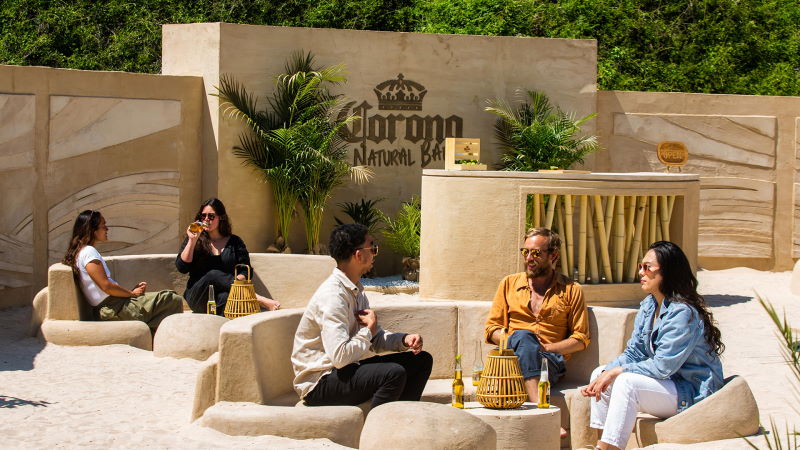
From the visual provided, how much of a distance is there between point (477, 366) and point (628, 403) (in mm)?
864

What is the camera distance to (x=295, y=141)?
13422 millimetres

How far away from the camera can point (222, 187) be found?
44.2 ft

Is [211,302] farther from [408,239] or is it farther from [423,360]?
[408,239]

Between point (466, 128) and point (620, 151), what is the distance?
2.25m

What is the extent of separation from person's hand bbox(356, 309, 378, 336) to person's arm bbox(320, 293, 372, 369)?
0.49 feet

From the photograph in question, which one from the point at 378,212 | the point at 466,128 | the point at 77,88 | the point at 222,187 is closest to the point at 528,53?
the point at 466,128

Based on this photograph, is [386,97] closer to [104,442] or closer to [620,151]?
[620,151]

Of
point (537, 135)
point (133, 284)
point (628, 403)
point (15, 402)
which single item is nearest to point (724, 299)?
point (537, 135)

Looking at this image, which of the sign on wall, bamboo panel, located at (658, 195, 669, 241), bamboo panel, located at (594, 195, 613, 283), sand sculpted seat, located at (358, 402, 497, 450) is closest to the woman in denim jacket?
sand sculpted seat, located at (358, 402, 497, 450)

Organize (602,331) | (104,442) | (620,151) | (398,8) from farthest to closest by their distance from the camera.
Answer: (398,8) < (620,151) < (602,331) < (104,442)

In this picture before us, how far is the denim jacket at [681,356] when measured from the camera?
6152 millimetres

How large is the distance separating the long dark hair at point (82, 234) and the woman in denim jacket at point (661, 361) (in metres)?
4.54

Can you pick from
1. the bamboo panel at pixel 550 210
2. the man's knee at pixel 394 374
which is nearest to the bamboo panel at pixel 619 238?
the bamboo panel at pixel 550 210

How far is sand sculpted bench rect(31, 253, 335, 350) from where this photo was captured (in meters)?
9.00
